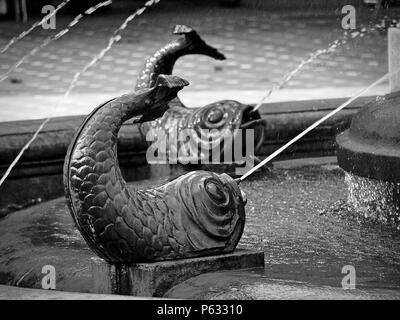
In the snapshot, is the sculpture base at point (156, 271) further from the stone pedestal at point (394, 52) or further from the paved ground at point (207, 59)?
the paved ground at point (207, 59)

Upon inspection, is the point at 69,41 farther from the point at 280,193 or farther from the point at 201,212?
the point at 201,212

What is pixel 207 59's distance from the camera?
42.9ft

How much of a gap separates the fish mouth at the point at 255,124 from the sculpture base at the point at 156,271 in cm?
175

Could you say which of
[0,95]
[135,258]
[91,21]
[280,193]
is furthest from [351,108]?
[91,21]

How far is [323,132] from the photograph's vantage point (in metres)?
6.61

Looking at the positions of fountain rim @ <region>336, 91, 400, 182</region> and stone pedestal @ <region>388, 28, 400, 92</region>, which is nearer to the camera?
fountain rim @ <region>336, 91, 400, 182</region>

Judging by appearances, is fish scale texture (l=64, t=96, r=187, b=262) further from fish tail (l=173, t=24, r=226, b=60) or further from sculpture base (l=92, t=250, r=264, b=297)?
fish tail (l=173, t=24, r=226, b=60)

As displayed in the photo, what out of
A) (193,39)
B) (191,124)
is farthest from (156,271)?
(193,39)

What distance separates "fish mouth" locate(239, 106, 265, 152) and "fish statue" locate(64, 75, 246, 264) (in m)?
1.65

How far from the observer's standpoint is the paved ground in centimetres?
1015

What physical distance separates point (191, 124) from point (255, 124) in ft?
1.02

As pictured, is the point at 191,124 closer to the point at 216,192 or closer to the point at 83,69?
the point at 216,192

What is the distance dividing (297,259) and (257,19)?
12587 mm

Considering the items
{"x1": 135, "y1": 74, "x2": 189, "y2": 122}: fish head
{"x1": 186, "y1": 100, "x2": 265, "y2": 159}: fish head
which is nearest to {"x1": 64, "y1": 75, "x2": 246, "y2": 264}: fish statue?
{"x1": 135, "y1": 74, "x2": 189, "y2": 122}: fish head
